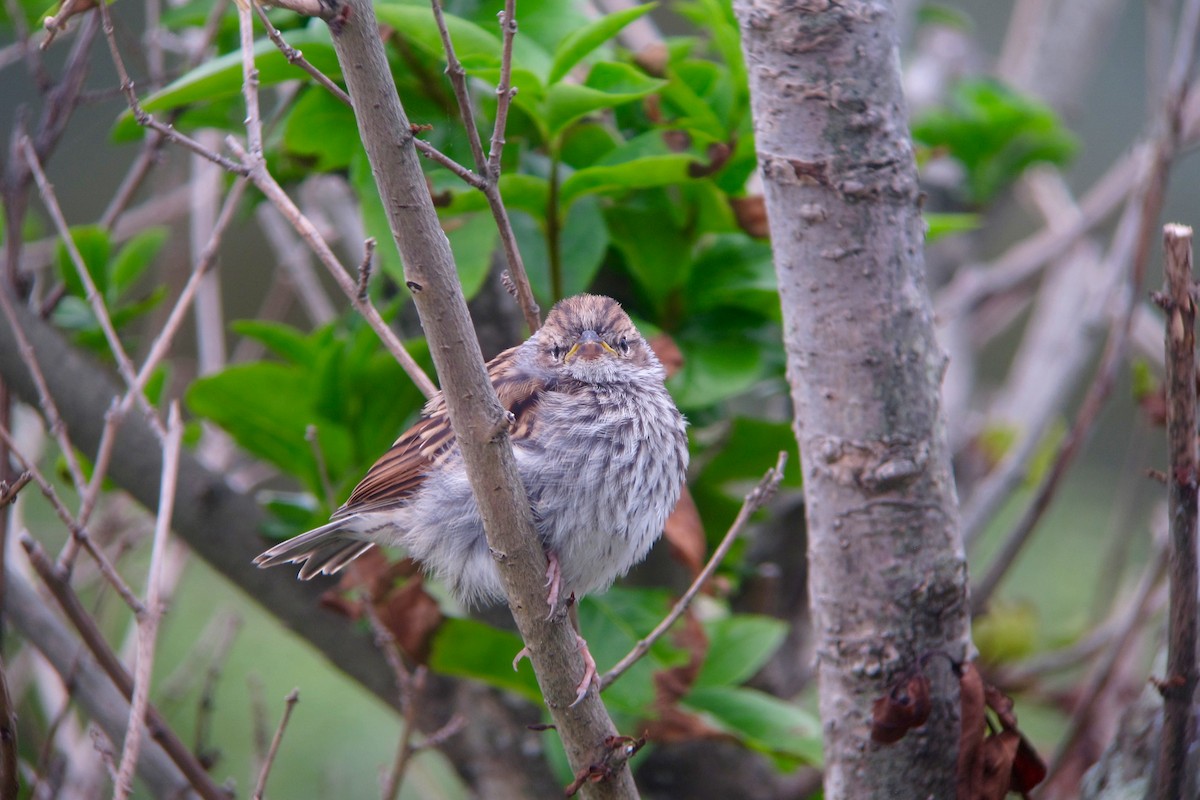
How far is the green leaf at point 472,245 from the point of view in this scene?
7.38 feet

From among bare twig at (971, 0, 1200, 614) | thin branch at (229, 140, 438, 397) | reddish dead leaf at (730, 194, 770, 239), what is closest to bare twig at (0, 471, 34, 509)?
thin branch at (229, 140, 438, 397)

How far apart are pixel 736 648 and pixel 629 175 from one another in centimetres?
113

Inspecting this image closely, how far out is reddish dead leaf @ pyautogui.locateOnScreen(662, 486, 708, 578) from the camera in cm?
235

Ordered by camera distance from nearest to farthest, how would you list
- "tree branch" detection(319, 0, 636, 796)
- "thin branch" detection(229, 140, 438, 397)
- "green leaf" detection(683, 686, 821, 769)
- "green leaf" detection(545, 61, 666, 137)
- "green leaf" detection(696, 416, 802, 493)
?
1. "tree branch" detection(319, 0, 636, 796)
2. "thin branch" detection(229, 140, 438, 397)
3. "green leaf" detection(545, 61, 666, 137)
4. "green leaf" detection(683, 686, 821, 769)
5. "green leaf" detection(696, 416, 802, 493)

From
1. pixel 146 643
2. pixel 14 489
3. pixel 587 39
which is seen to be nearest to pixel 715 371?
pixel 587 39

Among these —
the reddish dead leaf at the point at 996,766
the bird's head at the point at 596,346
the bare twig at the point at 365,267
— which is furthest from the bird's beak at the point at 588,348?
the reddish dead leaf at the point at 996,766

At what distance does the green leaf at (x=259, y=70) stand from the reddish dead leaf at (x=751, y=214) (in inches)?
36.8

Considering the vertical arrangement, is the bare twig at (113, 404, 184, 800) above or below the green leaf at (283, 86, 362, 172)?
below

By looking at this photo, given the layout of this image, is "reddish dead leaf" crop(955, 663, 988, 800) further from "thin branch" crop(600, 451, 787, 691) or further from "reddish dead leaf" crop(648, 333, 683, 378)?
"reddish dead leaf" crop(648, 333, 683, 378)

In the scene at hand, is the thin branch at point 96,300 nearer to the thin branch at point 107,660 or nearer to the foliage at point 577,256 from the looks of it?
the foliage at point 577,256

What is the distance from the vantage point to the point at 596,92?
7.04 feet

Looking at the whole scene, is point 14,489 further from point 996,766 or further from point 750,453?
point 996,766

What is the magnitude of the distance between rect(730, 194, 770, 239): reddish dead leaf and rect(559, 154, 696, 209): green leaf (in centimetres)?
25

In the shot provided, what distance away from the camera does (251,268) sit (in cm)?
750
